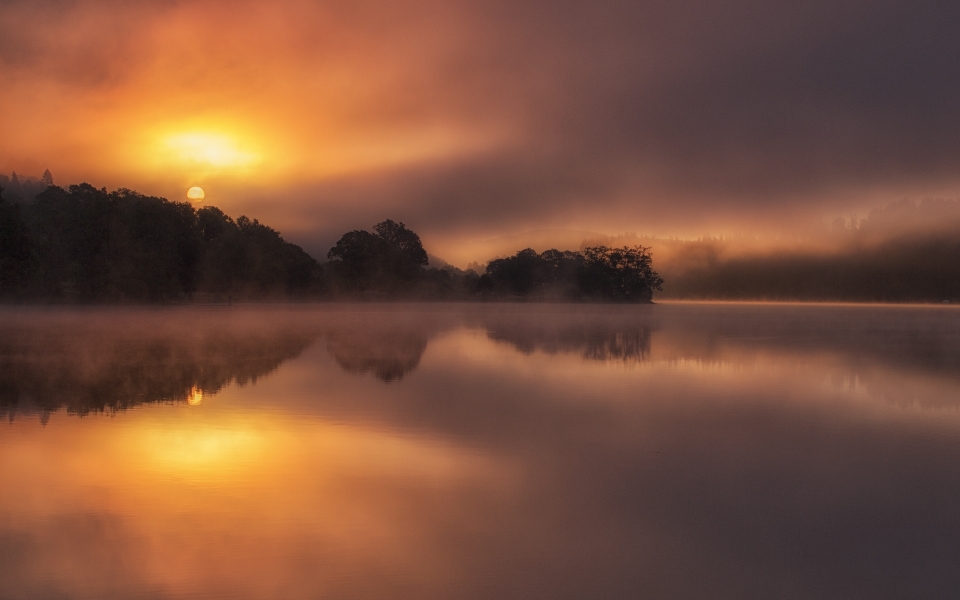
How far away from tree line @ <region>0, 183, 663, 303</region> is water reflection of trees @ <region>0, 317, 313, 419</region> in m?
21.8

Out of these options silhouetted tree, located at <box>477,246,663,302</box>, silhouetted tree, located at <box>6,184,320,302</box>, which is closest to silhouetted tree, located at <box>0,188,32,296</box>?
silhouetted tree, located at <box>6,184,320,302</box>

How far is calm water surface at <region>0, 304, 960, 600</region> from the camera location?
20.4 feet

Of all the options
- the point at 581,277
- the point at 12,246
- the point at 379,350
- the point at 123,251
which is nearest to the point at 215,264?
the point at 123,251

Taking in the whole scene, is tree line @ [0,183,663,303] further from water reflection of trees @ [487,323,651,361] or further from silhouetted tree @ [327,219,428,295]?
water reflection of trees @ [487,323,651,361]

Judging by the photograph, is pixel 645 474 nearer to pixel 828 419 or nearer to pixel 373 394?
pixel 828 419

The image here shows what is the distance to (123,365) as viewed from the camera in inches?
802

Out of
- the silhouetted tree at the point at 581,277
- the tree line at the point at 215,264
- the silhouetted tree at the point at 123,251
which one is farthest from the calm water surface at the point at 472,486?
the silhouetted tree at the point at 581,277

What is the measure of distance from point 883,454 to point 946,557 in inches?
177

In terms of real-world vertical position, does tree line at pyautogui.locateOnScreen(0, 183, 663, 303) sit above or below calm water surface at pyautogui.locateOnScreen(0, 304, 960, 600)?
above

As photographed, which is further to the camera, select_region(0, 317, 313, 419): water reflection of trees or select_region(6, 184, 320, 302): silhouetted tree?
select_region(6, 184, 320, 302): silhouetted tree

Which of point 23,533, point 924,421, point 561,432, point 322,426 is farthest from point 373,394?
point 924,421

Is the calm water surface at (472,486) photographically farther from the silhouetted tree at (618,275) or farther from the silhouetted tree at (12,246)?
the silhouetted tree at (618,275)

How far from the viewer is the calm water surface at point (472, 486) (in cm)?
623

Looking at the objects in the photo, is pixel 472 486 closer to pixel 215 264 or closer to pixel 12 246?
pixel 12 246
